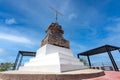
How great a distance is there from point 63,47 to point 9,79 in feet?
23.3

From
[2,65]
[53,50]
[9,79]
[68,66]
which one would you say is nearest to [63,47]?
[53,50]

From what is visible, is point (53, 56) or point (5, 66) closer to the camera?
point (53, 56)

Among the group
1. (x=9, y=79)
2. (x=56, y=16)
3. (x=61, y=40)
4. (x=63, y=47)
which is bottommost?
→ (x=9, y=79)

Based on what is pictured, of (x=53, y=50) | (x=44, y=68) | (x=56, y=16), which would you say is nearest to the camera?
(x=44, y=68)

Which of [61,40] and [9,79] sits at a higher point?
[61,40]

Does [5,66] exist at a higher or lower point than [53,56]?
higher

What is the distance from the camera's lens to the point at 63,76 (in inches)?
158

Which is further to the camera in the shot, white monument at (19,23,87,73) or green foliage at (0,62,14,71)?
green foliage at (0,62,14,71)

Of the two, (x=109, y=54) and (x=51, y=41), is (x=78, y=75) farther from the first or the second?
(x=109, y=54)

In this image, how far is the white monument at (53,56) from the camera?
625cm

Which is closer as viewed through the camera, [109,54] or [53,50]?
[53,50]

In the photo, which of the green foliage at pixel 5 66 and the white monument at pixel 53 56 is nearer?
the white monument at pixel 53 56

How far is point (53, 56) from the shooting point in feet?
23.6

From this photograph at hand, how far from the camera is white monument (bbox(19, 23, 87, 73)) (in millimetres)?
6248
